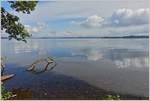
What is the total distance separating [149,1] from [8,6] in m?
1.32

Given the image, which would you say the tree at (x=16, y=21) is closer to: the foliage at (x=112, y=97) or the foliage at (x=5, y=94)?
the foliage at (x=5, y=94)

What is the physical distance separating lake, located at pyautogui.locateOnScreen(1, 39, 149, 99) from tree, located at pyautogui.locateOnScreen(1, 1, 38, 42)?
0.07 m

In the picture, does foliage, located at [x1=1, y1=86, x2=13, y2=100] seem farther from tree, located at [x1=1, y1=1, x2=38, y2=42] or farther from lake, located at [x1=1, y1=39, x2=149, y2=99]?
tree, located at [x1=1, y1=1, x2=38, y2=42]

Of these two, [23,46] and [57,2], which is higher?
[57,2]

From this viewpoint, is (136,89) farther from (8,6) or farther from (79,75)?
(8,6)

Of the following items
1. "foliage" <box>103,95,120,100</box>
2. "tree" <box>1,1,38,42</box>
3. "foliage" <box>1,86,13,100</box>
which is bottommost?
"foliage" <box>103,95,120,100</box>

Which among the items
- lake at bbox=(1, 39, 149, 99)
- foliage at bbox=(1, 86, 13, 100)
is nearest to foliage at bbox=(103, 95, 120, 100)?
lake at bbox=(1, 39, 149, 99)

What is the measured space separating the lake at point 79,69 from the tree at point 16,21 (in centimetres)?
7

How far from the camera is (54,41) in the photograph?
14.5ft

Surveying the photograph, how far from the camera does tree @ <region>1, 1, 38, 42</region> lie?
4.39 meters

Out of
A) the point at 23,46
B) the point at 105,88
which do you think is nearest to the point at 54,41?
the point at 23,46

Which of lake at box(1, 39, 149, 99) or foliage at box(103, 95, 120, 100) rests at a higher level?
lake at box(1, 39, 149, 99)

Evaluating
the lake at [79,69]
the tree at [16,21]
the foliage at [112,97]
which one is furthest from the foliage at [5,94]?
the foliage at [112,97]

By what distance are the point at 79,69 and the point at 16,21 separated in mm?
770
